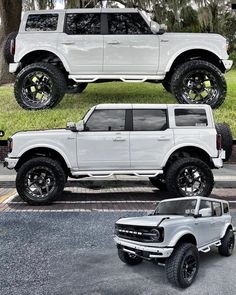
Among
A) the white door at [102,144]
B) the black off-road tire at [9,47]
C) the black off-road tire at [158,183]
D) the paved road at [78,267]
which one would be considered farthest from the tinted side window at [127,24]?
the paved road at [78,267]

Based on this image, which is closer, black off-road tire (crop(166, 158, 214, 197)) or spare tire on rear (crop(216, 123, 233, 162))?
black off-road tire (crop(166, 158, 214, 197))

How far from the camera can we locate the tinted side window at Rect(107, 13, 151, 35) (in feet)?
42.1

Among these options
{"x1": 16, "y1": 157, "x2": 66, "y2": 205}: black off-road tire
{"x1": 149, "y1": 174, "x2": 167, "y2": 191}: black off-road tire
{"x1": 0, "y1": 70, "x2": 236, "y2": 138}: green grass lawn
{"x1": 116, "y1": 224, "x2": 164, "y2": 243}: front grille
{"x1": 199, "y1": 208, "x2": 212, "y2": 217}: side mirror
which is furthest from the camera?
{"x1": 0, "y1": 70, "x2": 236, "y2": 138}: green grass lawn

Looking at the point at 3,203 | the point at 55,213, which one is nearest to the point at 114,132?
the point at 55,213

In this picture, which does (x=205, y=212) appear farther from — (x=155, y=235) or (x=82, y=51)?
(x=82, y=51)

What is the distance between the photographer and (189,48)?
12.7 metres

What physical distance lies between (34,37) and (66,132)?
15.5 ft

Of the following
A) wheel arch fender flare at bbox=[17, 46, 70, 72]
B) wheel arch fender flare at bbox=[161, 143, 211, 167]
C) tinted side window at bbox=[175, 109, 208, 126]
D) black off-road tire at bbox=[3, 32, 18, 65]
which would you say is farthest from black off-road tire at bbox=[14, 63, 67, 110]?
wheel arch fender flare at bbox=[161, 143, 211, 167]

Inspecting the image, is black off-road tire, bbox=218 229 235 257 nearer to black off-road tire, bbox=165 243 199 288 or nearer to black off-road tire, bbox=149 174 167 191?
black off-road tire, bbox=165 243 199 288

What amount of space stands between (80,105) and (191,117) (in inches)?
232

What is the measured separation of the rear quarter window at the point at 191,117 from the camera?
9.54 m

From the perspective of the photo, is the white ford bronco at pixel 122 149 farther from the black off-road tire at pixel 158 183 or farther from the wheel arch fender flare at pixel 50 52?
the wheel arch fender flare at pixel 50 52

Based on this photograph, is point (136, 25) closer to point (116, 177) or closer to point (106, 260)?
point (116, 177)

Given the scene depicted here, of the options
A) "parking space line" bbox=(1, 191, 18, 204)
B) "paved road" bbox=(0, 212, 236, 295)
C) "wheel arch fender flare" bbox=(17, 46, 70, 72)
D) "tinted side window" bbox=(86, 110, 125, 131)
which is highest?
"wheel arch fender flare" bbox=(17, 46, 70, 72)
